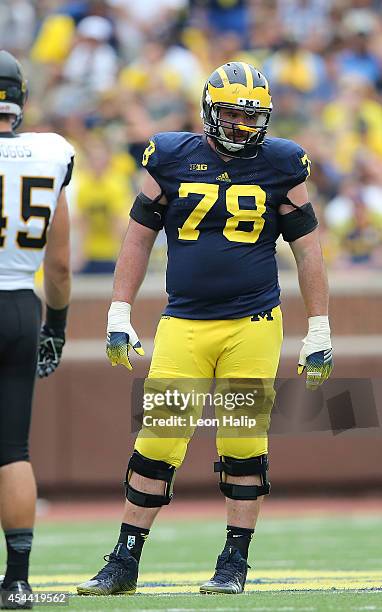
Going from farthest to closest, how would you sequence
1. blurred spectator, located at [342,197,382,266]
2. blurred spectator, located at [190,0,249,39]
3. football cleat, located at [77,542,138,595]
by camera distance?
1. blurred spectator, located at [190,0,249,39]
2. blurred spectator, located at [342,197,382,266]
3. football cleat, located at [77,542,138,595]

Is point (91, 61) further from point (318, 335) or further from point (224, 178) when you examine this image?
point (318, 335)

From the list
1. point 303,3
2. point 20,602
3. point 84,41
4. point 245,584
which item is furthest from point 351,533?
point 303,3

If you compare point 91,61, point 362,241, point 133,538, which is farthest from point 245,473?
point 91,61

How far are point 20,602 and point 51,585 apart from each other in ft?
4.27

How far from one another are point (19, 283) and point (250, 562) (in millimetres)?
3171

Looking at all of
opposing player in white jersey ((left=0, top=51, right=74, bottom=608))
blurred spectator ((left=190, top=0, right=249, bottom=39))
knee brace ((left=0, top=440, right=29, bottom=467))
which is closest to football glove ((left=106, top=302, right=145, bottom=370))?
opposing player in white jersey ((left=0, top=51, right=74, bottom=608))

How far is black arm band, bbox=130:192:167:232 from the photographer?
5402 millimetres

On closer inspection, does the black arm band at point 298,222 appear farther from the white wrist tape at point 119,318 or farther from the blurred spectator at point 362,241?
the blurred spectator at point 362,241

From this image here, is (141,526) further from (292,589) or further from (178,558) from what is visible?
(178,558)

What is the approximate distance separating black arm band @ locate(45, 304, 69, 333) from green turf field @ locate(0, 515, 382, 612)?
106cm

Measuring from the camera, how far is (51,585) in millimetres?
5750

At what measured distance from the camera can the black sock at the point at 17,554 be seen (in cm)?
452

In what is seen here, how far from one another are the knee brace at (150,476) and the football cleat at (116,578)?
0.63 ft

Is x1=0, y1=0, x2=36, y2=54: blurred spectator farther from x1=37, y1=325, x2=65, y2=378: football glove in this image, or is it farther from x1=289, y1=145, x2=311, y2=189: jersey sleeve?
x1=37, y1=325, x2=65, y2=378: football glove
